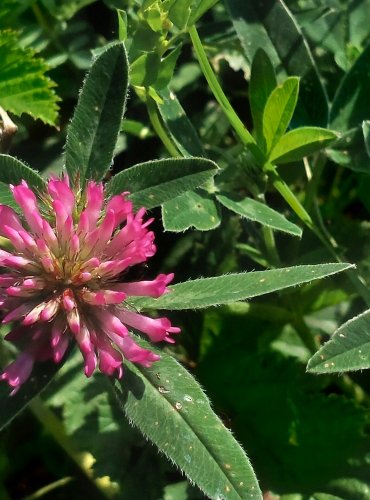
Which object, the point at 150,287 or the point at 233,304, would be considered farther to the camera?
the point at 233,304

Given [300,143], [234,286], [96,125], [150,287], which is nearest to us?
[150,287]

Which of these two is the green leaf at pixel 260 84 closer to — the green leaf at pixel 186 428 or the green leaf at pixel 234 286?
the green leaf at pixel 234 286

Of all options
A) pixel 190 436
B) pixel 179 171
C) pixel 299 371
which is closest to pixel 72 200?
pixel 179 171

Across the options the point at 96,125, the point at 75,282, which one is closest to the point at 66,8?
the point at 96,125

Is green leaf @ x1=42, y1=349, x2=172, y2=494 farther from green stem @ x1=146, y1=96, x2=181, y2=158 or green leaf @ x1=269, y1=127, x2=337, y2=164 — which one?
green leaf @ x1=269, y1=127, x2=337, y2=164

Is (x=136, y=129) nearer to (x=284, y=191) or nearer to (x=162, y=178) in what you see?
(x=284, y=191)

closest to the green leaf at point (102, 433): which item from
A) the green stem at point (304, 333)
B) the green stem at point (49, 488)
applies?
the green stem at point (49, 488)
